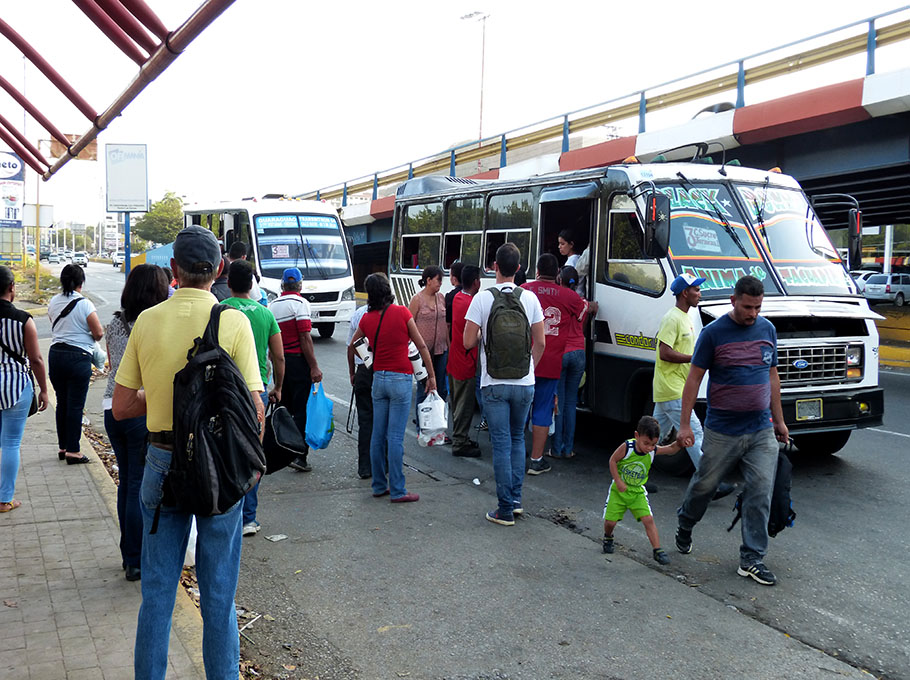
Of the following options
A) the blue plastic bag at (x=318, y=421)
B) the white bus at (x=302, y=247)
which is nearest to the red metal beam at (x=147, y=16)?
the blue plastic bag at (x=318, y=421)

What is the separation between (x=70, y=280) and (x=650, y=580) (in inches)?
195

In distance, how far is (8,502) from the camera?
20.2ft

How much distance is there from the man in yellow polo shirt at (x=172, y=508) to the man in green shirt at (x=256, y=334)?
2.36 m

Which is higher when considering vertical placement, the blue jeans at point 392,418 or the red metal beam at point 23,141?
the red metal beam at point 23,141

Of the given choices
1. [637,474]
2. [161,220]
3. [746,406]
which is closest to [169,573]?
[637,474]

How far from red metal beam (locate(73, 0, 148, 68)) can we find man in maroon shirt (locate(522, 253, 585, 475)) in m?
4.23

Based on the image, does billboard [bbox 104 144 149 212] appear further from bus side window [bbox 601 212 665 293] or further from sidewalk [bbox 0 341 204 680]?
bus side window [bbox 601 212 665 293]

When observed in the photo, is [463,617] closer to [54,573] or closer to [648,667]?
[648,667]

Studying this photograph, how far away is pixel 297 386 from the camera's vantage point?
24.6 ft

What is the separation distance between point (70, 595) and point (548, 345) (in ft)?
15.1

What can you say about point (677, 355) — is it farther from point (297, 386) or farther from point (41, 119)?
point (41, 119)

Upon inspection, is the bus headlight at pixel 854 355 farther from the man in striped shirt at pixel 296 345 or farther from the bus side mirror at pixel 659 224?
the man in striped shirt at pixel 296 345

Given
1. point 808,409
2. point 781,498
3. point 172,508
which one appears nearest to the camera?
point 172,508

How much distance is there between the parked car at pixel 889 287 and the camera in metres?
37.1
